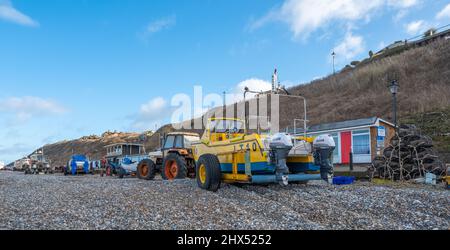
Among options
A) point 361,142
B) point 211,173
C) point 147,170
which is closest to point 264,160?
point 211,173

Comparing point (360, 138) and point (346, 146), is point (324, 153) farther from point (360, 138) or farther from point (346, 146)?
point (346, 146)

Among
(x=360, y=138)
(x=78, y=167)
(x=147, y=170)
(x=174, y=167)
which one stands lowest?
(x=78, y=167)

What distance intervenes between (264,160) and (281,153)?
1.40 ft

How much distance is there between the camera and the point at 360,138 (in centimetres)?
2361

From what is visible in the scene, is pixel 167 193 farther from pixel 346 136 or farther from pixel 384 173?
A: pixel 346 136

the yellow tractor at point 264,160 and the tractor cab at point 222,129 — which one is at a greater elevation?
the tractor cab at point 222,129

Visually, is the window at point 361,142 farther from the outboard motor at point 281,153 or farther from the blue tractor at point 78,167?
the blue tractor at point 78,167

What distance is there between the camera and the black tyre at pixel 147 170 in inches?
675

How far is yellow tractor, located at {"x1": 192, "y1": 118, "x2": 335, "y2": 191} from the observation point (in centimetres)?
867

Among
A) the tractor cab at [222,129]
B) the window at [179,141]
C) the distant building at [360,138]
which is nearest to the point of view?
the tractor cab at [222,129]

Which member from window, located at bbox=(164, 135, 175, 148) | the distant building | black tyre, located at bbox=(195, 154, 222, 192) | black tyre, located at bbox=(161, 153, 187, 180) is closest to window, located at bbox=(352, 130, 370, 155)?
the distant building

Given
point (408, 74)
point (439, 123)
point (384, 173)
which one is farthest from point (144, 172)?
point (408, 74)

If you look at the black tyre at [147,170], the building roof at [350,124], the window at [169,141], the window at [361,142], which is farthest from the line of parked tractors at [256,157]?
the window at [361,142]
